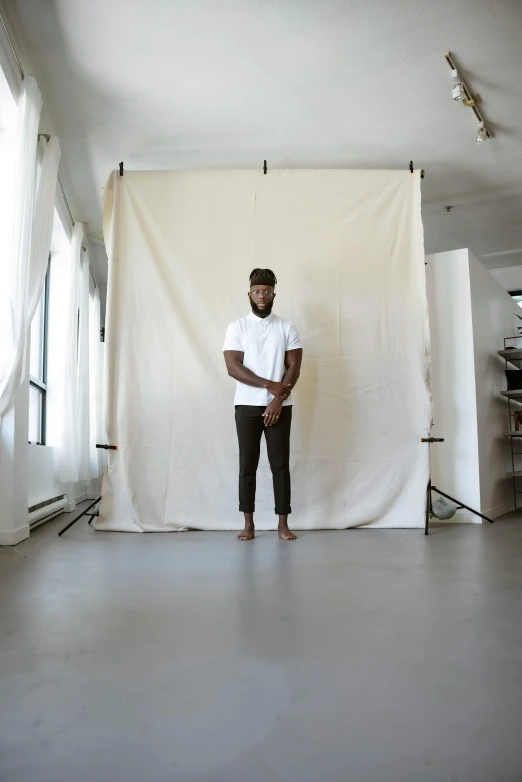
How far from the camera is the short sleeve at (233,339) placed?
3453 millimetres

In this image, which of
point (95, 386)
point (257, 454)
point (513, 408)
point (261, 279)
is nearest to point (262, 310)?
point (261, 279)

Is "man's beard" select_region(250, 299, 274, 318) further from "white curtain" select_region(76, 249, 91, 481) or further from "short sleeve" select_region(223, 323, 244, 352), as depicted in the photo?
"white curtain" select_region(76, 249, 91, 481)

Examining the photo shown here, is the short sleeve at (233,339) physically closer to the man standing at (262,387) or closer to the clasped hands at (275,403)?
the man standing at (262,387)

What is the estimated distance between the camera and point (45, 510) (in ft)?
13.8

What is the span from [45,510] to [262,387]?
1926mm

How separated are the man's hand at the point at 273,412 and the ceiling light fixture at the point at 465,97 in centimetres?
203

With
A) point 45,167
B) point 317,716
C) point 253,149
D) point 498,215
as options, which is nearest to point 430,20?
point 253,149

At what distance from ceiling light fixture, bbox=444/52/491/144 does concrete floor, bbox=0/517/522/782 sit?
2640mm

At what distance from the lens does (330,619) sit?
65.8 inches

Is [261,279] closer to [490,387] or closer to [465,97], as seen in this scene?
[465,97]

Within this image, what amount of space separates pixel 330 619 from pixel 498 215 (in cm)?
488

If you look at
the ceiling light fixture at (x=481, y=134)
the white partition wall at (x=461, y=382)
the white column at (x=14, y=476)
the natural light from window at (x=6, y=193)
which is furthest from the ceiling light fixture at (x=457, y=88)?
the white column at (x=14, y=476)

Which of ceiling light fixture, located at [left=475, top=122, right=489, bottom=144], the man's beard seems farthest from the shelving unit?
the man's beard

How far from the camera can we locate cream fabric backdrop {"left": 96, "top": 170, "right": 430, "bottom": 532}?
12.1 feet
